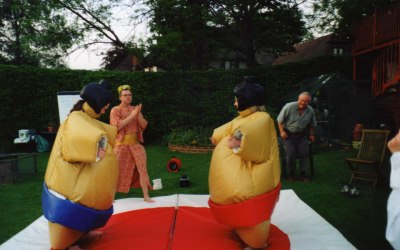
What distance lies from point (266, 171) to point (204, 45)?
11.8 metres

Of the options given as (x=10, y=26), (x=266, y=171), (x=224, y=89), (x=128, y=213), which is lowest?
(x=128, y=213)

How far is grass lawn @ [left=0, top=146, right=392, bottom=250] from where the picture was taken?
3963 millimetres

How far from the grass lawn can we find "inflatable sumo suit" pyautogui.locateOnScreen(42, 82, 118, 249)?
3.92 feet

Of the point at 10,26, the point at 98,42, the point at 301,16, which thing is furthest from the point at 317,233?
the point at 10,26

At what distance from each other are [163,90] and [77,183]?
9656 millimetres

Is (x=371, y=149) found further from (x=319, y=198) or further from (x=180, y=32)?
(x=180, y=32)

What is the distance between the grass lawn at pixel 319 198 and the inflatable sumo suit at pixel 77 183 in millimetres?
1195

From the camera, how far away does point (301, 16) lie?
1447cm

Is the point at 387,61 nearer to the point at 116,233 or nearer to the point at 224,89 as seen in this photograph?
the point at 224,89

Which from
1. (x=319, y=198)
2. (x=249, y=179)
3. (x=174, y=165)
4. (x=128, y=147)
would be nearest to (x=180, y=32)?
(x=174, y=165)

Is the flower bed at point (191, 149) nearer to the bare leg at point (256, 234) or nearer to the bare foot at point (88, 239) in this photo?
the bare foot at point (88, 239)

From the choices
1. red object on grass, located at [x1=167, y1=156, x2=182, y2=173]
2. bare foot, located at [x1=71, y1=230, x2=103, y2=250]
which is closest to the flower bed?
red object on grass, located at [x1=167, y1=156, x2=182, y2=173]

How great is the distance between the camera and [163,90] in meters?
12.5

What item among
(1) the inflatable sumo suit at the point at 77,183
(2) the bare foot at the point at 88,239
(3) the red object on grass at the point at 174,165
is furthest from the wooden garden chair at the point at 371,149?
(1) the inflatable sumo suit at the point at 77,183
